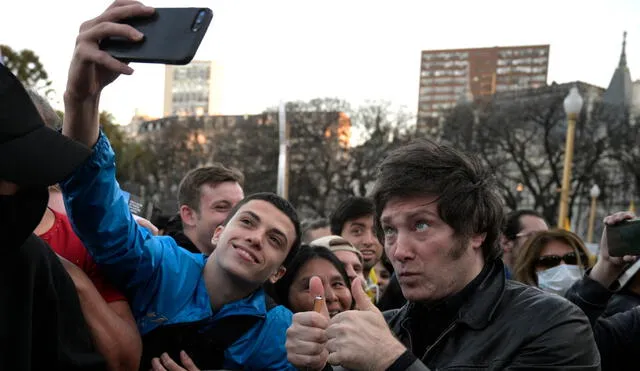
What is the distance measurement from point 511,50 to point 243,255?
3682 inches

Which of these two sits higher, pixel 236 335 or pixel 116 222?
pixel 116 222

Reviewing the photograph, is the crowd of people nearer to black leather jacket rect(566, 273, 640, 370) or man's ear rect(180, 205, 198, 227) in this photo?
black leather jacket rect(566, 273, 640, 370)

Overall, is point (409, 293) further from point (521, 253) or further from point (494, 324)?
point (521, 253)

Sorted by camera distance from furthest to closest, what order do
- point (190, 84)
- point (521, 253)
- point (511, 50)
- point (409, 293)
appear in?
1. point (190, 84)
2. point (511, 50)
3. point (521, 253)
4. point (409, 293)

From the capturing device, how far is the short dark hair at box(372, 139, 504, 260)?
7.83ft

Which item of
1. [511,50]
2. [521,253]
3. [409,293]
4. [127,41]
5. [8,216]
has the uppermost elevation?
Result: [511,50]

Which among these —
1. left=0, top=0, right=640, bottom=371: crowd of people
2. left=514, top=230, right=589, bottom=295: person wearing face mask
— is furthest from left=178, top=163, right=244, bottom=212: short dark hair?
left=514, top=230, right=589, bottom=295: person wearing face mask

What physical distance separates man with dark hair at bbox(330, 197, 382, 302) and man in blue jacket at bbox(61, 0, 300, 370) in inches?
108

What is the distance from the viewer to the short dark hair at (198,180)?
16.4 feet

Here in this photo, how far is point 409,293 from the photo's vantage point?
93.7 inches

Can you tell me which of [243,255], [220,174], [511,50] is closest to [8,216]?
[243,255]

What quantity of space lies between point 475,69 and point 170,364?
102m

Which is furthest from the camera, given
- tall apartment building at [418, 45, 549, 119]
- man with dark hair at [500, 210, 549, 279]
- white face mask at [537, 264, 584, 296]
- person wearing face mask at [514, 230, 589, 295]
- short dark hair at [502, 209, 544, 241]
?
tall apartment building at [418, 45, 549, 119]

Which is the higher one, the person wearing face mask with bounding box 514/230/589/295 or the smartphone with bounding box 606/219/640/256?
the smartphone with bounding box 606/219/640/256
